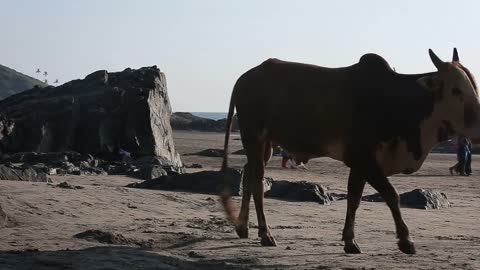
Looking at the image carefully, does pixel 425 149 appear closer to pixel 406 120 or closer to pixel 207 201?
pixel 406 120

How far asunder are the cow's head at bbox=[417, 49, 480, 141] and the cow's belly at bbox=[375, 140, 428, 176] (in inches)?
23.9

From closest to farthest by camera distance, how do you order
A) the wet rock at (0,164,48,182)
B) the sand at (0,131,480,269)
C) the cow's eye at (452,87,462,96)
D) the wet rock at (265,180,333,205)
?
the sand at (0,131,480,269)
the cow's eye at (452,87,462,96)
the wet rock at (0,164,48,182)
the wet rock at (265,180,333,205)

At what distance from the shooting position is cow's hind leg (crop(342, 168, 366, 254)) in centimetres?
1116

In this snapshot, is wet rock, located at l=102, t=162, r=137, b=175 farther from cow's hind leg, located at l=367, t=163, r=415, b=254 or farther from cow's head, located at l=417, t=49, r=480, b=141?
cow's head, located at l=417, t=49, r=480, b=141

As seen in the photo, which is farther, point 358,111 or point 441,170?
point 441,170

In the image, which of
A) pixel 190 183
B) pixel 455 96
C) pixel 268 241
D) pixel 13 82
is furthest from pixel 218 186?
pixel 13 82

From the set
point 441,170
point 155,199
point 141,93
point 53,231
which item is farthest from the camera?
point 441,170

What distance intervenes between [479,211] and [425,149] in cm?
886

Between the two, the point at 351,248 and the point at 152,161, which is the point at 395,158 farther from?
the point at 152,161

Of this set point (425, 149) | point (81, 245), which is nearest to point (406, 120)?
point (425, 149)

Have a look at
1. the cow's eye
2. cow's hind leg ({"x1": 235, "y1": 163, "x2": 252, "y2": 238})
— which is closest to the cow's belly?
the cow's eye

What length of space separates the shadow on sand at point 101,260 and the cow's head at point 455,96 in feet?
10.6

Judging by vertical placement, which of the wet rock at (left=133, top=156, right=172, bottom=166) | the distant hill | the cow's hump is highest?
the distant hill

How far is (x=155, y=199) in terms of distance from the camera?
54.2ft
